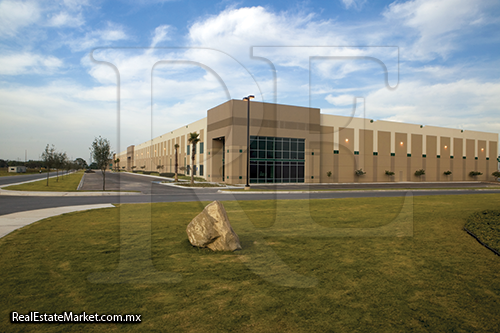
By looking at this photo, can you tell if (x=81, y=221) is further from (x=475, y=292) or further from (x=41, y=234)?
(x=475, y=292)

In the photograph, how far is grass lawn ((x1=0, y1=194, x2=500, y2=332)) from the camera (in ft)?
12.6

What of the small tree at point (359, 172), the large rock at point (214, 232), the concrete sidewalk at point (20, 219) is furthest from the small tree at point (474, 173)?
the concrete sidewalk at point (20, 219)

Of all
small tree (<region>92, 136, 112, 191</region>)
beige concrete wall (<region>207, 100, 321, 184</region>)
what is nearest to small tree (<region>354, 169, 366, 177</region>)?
beige concrete wall (<region>207, 100, 321, 184</region>)

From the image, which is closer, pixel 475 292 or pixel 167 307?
pixel 167 307

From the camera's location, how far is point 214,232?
22.7 ft

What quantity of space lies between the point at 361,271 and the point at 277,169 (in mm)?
38118

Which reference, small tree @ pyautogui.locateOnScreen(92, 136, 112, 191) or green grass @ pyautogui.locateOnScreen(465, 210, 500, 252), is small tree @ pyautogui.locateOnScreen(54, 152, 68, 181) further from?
green grass @ pyautogui.locateOnScreen(465, 210, 500, 252)

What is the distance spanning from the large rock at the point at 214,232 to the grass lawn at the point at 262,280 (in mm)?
333

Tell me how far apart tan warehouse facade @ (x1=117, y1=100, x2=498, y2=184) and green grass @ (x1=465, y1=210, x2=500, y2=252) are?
32.9 m

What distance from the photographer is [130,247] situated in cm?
720

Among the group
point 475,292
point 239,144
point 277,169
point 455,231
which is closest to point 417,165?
point 277,169

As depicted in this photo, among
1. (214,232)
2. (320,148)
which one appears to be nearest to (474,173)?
(320,148)

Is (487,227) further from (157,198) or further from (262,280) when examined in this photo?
(157,198)

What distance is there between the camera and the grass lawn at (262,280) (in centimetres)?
384
